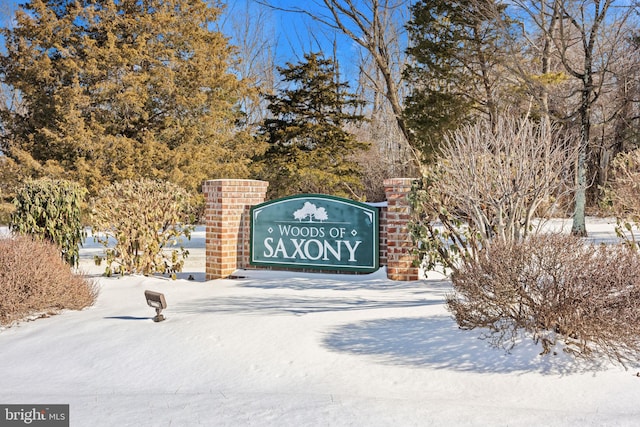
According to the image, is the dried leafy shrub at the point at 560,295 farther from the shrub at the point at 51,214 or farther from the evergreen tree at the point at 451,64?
the evergreen tree at the point at 451,64

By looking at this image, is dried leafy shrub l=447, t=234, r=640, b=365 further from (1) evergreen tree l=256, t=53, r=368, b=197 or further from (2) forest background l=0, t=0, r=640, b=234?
(1) evergreen tree l=256, t=53, r=368, b=197

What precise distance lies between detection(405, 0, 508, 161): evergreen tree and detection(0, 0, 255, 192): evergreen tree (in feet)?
22.6

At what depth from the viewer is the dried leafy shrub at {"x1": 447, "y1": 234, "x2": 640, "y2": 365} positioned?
4047 mm

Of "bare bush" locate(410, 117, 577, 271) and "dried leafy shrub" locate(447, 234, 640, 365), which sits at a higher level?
"bare bush" locate(410, 117, 577, 271)

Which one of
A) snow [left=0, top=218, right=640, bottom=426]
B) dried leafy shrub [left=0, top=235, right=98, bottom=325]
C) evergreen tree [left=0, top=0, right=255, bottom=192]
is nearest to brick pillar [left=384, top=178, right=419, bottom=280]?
snow [left=0, top=218, right=640, bottom=426]

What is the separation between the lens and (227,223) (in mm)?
8758

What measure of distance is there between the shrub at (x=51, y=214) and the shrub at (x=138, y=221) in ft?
1.32

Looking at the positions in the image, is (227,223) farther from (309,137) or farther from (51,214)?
(309,137)

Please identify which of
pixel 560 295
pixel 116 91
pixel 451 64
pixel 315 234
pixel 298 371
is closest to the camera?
pixel 560 295

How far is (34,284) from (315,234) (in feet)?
13.2

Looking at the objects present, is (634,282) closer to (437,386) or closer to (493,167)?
(437,386)

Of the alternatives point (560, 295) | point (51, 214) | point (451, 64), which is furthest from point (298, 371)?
point (451, 64)

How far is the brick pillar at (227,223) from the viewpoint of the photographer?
873 cm

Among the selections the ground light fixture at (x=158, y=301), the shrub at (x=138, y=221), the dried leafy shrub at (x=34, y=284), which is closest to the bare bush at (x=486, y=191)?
the ground light fixture at (x=158, y=301)
